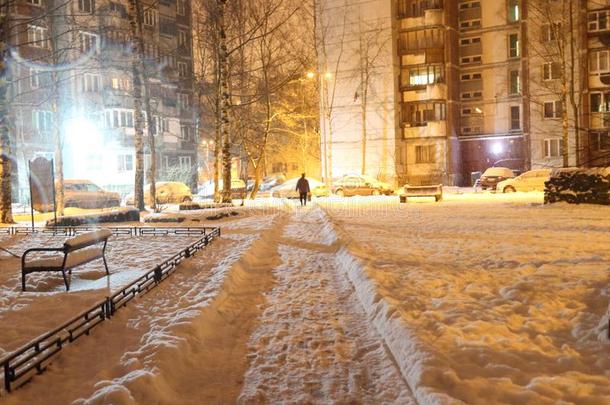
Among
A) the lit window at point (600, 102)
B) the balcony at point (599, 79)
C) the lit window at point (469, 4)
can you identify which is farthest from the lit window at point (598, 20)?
the lit window at point (469, 4)

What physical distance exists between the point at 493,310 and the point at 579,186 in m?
17.2

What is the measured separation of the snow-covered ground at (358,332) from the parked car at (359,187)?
1028 inches

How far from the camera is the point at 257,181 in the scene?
35281 mm

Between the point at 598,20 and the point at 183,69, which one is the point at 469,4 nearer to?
the point at 598,20

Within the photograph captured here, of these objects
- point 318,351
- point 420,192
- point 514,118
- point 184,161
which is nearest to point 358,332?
point 318,351

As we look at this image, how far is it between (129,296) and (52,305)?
3.21 ft

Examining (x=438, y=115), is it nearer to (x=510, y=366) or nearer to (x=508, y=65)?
(x=508, y=65)

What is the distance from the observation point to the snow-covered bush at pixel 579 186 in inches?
825

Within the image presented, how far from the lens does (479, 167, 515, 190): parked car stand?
127ft

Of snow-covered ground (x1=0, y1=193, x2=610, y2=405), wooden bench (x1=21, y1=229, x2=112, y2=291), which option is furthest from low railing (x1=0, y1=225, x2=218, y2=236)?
wooden bench (x1=21, y1=229, x2=112, y2=291)

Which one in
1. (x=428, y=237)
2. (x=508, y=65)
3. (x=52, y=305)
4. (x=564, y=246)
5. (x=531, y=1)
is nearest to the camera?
(x=52, y=305)

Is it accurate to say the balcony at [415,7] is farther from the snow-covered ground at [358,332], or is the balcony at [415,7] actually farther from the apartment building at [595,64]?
the snow-covered ground at [358,332]

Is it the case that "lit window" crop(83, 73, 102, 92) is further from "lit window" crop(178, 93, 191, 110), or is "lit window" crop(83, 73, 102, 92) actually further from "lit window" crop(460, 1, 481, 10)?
"lit window" crop(460, 1, 481, 10)

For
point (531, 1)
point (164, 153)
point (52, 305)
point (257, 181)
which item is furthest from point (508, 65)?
point (52, 305)
